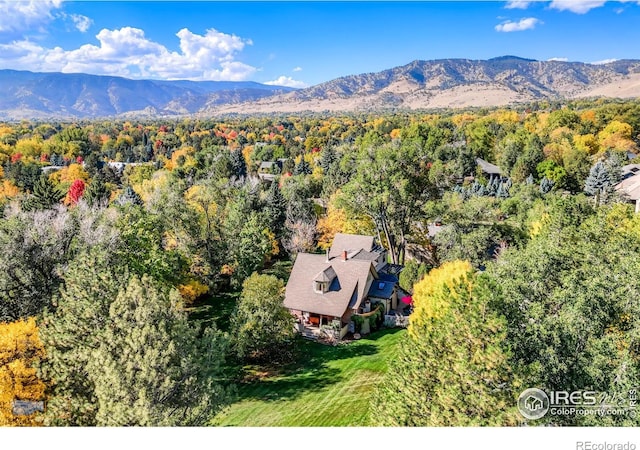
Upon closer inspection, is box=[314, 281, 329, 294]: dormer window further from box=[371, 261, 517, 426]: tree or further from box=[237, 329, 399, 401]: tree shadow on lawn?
box=[371, 261, 517, 426]: tree

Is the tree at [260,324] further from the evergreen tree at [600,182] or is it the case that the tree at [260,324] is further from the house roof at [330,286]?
the evergreen tree at [600,182]

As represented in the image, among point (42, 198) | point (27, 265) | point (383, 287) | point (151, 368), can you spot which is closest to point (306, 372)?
point (383, 287)

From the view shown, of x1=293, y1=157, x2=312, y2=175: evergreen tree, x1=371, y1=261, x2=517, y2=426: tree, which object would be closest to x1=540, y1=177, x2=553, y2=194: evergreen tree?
x1=293, y1=157, x2=312, y2=175: evergreen tree

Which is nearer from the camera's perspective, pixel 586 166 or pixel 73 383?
pixel 73 383

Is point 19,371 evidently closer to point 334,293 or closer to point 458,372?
point 458,372

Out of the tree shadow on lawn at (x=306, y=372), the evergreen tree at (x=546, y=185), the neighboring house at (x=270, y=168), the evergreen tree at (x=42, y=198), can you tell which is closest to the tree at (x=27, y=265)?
the tree shadow on lawn at (x=306, y=372)

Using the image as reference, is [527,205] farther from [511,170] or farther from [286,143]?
[286,143]
